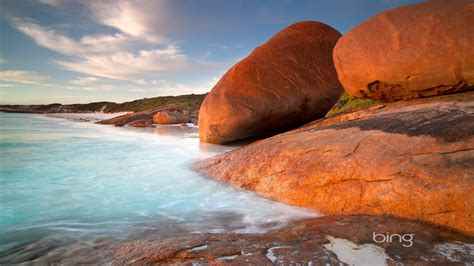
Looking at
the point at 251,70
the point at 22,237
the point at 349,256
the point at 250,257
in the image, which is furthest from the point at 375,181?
the point at 251,70

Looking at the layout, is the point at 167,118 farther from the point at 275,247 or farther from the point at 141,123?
the point at 275,247

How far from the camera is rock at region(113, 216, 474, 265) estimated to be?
2.54 m

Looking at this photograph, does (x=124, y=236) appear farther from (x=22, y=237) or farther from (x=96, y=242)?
(x=22, y=237)

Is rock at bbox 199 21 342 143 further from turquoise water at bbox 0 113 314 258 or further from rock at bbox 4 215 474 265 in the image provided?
rock at bbox 4 215 474 265

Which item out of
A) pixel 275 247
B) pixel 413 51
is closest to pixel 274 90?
pixel 413 51

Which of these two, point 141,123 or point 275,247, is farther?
point 141,123

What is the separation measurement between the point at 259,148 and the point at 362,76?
2592 millimetres

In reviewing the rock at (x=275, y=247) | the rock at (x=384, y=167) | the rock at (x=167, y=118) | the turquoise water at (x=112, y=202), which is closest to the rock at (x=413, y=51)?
the rock at (x=384, y=167)

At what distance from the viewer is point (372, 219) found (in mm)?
3490

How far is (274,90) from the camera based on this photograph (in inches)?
372

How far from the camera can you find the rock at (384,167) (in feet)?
11.3

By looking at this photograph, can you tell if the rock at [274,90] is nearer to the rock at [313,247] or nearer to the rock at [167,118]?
the rock at [313,247]

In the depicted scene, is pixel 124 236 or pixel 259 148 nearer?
pixel 124 236

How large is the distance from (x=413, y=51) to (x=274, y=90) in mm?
4344
